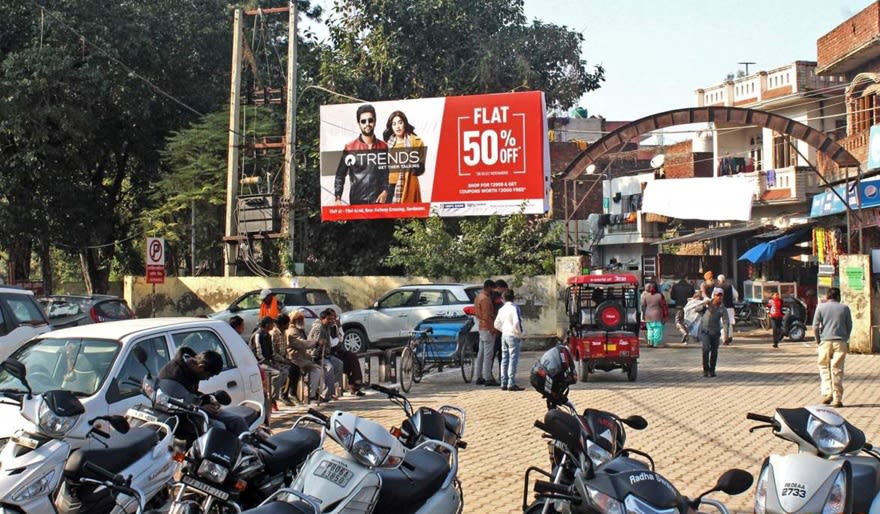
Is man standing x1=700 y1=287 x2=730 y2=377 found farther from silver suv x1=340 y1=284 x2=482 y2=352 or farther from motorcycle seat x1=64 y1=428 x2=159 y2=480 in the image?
motorcycle seat x1=64 y1=428 x2=159 y2=480

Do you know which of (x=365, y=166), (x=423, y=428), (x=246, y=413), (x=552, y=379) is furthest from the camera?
(x=365, y=166)

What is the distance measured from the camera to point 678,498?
17.2ft

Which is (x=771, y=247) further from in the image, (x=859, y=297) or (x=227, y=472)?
(x=227, y=472)

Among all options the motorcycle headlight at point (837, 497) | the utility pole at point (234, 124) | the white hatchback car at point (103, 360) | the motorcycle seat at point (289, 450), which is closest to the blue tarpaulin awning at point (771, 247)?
the utility pole at point (234, 124)

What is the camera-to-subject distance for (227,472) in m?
6.30

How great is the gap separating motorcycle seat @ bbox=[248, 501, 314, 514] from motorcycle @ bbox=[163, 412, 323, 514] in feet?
4.62

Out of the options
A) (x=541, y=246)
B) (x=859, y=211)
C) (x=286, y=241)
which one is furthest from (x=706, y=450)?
(x=286, y=241)

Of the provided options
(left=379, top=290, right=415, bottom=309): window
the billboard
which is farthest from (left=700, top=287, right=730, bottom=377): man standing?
the billboard

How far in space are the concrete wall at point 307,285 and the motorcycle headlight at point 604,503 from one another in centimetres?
2360

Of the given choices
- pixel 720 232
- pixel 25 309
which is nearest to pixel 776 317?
pixel 720 232

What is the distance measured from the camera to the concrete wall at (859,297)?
2411cm

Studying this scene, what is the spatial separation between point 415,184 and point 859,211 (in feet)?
42.1

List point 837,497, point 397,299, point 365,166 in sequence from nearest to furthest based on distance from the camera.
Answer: point 837,497 → point 397,299 → point 365,166

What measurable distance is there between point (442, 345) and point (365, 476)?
555 inches
